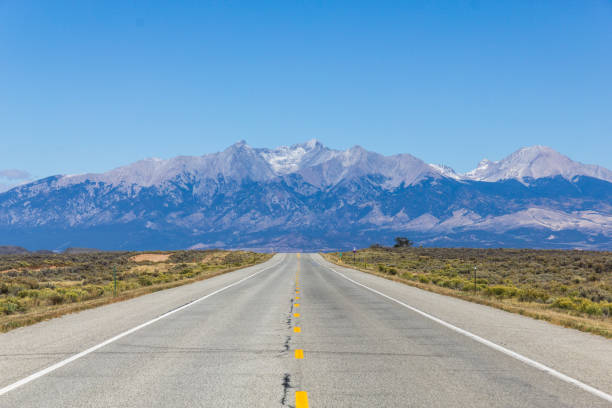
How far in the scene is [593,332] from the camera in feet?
39.3

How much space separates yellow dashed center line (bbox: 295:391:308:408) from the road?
0.08 ft

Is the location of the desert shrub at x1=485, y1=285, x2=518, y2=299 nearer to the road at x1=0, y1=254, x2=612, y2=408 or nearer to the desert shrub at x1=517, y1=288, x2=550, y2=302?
the desert shrub at x1=517, y1=288, x2=550, y2=302

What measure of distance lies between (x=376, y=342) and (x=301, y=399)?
425cm

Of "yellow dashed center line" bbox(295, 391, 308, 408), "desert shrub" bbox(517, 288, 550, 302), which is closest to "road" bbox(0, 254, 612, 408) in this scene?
"yellow dashed center line" bbox(295, 391, 308, 408)

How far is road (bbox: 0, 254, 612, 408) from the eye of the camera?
21.5 feet

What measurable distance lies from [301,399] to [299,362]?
2125 mm

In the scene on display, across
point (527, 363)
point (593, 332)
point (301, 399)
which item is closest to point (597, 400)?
point (527, 363)

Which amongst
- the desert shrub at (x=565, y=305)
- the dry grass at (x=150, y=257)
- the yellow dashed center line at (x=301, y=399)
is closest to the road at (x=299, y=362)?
the yellow dashed center line at (x=301, y=399)

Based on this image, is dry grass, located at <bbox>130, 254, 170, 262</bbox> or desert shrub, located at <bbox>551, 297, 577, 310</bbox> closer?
desert shrub, located at <bbox>551, 297, 577, 310</bbox>

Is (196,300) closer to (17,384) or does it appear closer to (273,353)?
(273,353)

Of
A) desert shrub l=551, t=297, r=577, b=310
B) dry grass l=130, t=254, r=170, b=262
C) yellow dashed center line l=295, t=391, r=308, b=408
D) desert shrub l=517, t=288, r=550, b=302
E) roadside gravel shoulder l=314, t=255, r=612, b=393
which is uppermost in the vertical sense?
yellow dashed center line l=295, t=391, r=308, b=408

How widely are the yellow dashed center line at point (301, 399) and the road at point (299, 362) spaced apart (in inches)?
0.9

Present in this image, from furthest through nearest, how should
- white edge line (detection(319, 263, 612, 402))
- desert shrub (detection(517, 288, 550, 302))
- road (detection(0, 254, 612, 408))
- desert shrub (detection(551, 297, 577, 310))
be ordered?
desert shrub (detection(517, 288, 550, 302)) < desert shrub (detection(551, 297, 577, 310)) < white edge line (detection(319, 263, 612, 402)) < road (detection(0, 254, 612, 408))

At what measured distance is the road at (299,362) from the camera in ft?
21.5
